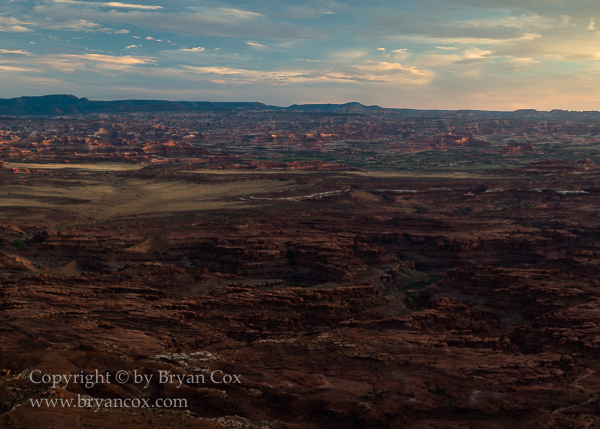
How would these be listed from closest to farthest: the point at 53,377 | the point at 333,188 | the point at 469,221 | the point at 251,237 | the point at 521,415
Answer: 1. the point at 53,377
2. the point at 521,415
3. the point at 251,237
4. the point at 469,221
5. the point at 333,188

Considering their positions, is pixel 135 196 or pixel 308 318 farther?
pixel 135 196

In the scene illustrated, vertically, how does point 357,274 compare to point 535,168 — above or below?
below

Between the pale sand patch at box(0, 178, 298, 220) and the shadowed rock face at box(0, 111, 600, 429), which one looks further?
the pale sand patch at box(0, 178, 298, 220)

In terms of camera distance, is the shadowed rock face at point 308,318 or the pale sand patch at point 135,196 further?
the pale sand patch at point 135,196

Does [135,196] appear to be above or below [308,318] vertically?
above

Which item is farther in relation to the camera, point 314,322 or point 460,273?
point 460,273

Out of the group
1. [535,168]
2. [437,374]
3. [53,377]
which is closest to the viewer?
[53,377]

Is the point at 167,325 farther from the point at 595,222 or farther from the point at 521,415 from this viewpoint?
the point at 595,222

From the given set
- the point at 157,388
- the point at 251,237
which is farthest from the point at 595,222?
the point at 157,388
